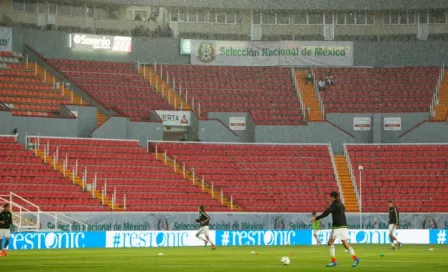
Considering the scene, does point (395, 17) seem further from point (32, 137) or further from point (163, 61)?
point (32, 137)

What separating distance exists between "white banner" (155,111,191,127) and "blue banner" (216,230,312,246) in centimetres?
1891

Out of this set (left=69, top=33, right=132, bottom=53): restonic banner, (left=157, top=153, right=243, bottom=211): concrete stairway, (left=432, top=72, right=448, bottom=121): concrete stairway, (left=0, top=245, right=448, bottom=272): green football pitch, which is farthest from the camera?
(left=69, top=33, right=132, bottom=53): restonic banner

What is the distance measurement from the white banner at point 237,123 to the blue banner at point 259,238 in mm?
19202

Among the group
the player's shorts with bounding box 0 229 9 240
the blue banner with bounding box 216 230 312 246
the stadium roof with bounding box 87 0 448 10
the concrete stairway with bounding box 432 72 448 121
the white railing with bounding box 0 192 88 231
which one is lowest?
the blue banner with bounding box 216 230 312 246

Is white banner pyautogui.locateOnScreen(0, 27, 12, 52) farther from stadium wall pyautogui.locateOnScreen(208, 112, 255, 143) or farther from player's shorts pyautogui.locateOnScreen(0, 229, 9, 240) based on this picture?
player's shorts pyautogui.locateOnScreen(0, 229, 9, 240)

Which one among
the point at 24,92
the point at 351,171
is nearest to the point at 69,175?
the point at 24,92

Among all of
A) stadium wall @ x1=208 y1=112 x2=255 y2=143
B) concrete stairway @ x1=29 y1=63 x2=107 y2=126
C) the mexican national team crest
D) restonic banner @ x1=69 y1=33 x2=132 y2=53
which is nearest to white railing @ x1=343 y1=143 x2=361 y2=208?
stadium wall @ x1=208 y1=112 x2=255 y2=143

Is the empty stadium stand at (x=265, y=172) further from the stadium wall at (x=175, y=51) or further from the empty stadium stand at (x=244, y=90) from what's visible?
the stadium wall at (x=175, y=51)

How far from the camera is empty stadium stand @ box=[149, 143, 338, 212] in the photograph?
2346 inches

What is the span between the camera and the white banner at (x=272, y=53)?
7462 centimetres

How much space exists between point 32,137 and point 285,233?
17463 millimetres

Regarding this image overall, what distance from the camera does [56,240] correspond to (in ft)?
146

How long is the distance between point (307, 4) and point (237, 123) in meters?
13.2

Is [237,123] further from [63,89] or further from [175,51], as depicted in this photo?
[63,89]
